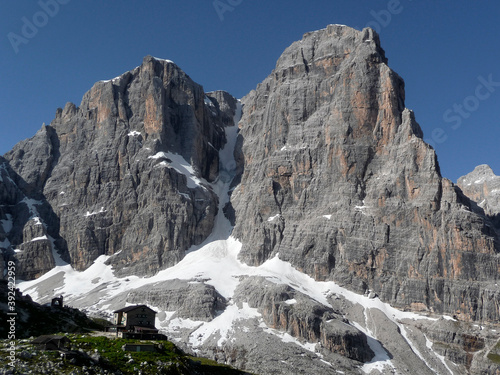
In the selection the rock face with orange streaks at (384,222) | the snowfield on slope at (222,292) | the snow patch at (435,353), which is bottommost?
the snow patch at (435,353)

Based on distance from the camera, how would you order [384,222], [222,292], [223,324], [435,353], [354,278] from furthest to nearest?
[384,222] → [354,278] → [222,292] → [223,324] → [435,353]

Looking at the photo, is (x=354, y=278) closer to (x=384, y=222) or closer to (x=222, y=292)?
(x=384, y=222)

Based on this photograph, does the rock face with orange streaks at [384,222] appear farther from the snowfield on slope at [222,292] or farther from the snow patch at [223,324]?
the snow patch at [223,324]

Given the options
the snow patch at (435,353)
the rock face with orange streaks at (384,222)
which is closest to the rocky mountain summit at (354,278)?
the rock face with orange streaks at (384,222)

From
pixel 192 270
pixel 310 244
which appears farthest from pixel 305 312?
pixel 192 270

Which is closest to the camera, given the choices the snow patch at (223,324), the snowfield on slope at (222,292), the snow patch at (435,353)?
the snow patch at (435,353)

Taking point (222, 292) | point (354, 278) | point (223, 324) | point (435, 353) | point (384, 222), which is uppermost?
point (384, 222)

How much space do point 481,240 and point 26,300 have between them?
12675 cm

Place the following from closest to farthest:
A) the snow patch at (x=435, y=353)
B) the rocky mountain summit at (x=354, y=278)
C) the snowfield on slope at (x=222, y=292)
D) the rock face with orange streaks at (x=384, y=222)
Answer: the snow patch at (x=435, y=353) → the rocky mountain summit at (x=354, y=278) → the snowfield on slope at (x=222, y=292) → the rock face with orange streaks at (x=384, y=222)

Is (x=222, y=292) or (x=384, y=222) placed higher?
(x=384, y=222)

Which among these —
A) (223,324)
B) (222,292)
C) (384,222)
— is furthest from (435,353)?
(222,292)

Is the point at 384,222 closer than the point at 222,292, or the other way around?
the point at 222,292

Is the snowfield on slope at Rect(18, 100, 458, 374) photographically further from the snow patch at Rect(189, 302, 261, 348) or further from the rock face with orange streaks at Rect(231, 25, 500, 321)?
the rock face with orange streaks at Rect(231, 25, 500, 321)

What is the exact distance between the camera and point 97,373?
58.6 meters
